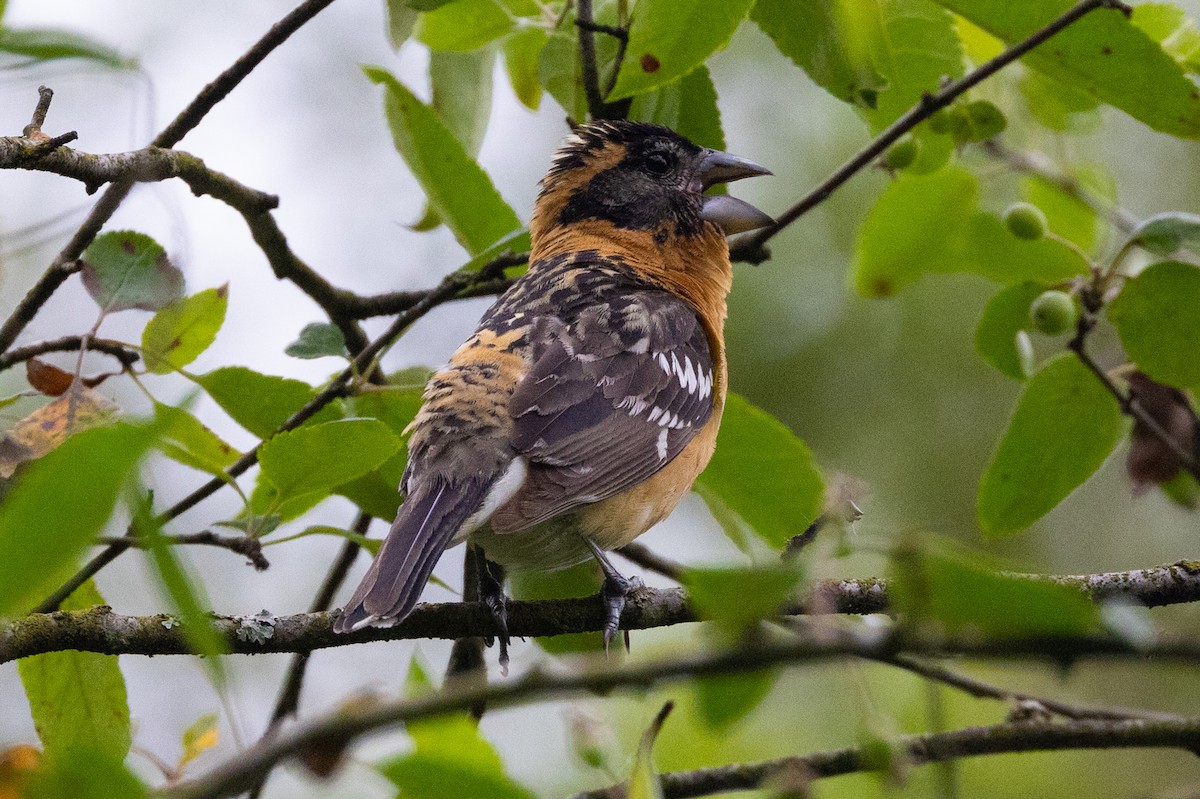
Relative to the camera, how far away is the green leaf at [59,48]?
131cm

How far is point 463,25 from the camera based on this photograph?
3.27m

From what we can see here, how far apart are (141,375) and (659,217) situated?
229cm

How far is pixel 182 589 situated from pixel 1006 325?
277 cm

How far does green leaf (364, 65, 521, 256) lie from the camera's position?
3342 mm

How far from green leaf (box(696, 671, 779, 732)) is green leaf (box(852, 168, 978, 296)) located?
7.65 feet

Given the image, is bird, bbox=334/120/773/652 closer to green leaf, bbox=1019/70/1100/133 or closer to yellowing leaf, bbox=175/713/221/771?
yellowing leaf, bbox=175/713/221/771

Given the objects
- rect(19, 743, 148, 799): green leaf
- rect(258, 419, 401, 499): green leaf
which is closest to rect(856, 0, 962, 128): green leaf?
rect(258, 419, 401, 499): green leaf

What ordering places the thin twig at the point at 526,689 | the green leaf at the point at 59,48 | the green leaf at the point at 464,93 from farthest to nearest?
the green leaf at the point at 464,93 → the green leaf at the point at 59,48 → the thin twig at the point at 526,689

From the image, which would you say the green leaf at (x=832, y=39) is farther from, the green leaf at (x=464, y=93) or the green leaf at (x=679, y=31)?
the green leaf at (x=464, y=93)

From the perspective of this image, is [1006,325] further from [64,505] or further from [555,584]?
[64,505]

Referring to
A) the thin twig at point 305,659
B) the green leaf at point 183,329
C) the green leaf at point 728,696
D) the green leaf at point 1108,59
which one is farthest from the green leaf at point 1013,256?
the green leaf at point 728,696

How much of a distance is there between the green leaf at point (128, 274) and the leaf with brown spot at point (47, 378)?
0.18 metres

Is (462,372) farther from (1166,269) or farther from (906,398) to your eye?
(906,398)

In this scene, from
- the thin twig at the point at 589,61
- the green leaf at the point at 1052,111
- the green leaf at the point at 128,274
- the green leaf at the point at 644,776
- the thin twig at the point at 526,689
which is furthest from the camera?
the green leaf at the point at 1052,111
